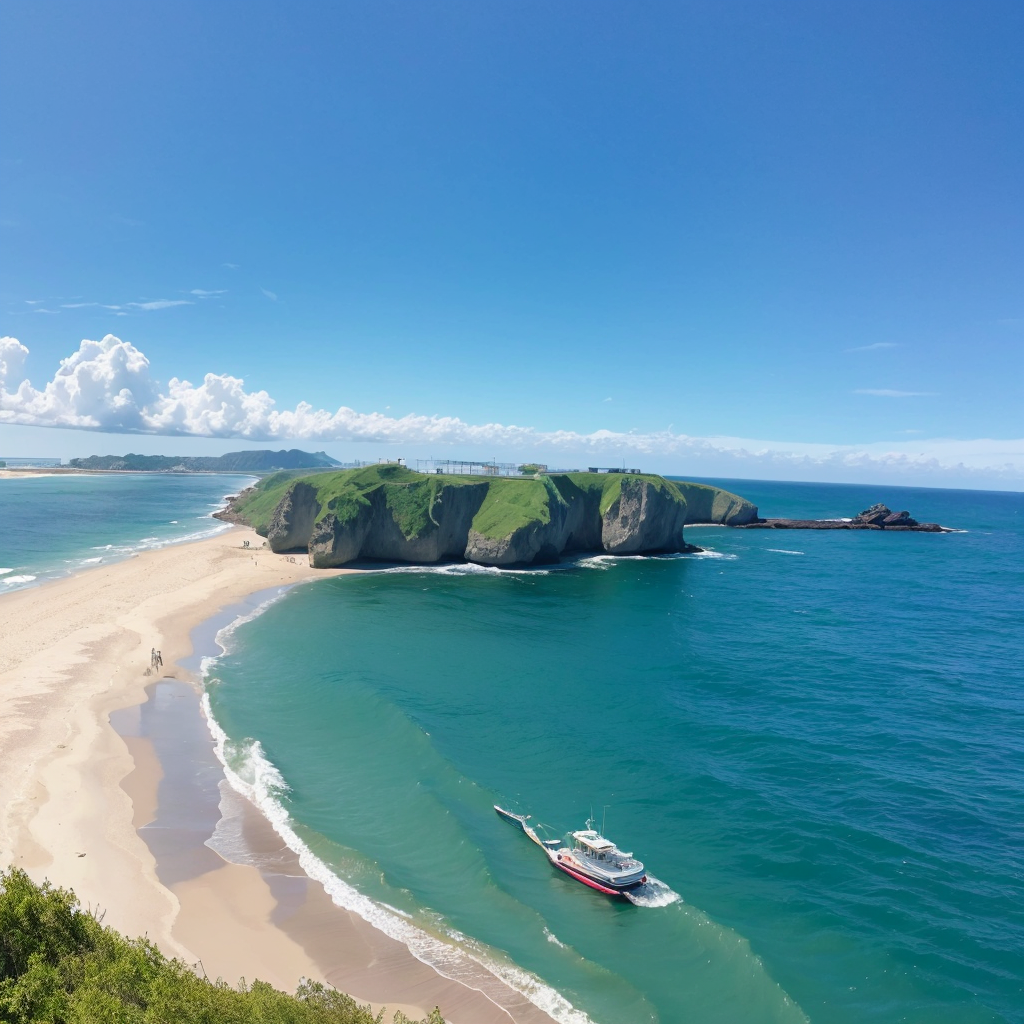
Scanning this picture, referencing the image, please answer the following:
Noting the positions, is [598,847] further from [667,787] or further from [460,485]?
[460,485]

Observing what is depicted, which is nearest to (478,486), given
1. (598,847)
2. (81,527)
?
(598,847)

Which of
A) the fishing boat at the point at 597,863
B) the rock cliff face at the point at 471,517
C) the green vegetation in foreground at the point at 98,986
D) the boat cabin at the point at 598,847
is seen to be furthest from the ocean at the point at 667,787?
the rock cliff face at the point at 471,517

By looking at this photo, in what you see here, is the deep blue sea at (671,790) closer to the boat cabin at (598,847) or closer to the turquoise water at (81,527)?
the boat cabin at (598,847)

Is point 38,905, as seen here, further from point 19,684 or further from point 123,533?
point 123,533

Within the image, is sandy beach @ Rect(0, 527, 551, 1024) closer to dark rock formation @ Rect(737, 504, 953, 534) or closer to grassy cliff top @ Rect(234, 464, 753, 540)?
grassy cliff top @ Rect(234, 464, 753, 540)

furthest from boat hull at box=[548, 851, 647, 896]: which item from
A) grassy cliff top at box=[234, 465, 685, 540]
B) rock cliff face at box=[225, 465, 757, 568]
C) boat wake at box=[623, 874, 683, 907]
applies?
grassy cliff top at box=[234, 465, 685, 540]

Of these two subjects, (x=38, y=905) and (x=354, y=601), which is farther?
(x=354, y=601)

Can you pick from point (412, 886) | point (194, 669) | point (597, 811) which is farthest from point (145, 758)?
point (597, 811)
